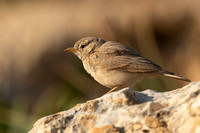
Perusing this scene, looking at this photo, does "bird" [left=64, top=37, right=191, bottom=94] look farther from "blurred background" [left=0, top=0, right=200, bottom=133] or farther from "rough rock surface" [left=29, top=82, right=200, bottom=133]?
"blurred background" [left=0, top=0, right=200, bottom=133]

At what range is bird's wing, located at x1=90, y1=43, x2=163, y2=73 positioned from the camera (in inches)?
247

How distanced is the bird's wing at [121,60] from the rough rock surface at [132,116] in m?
1.95

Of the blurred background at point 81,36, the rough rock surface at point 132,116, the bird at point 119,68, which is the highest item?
the blurred background at point 81,36

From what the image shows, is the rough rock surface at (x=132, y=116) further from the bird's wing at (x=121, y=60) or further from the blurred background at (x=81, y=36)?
the blurred background at (x=81, y=36)

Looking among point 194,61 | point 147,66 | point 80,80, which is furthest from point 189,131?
point 194,61

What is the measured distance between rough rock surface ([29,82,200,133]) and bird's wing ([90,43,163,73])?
1.95m

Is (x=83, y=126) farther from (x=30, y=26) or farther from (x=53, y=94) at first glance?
(x=30, y=26)

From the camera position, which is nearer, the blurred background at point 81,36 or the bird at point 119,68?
the bird at point 119,68

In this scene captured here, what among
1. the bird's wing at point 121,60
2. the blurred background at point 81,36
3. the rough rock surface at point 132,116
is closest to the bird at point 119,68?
the bird's wing at point 121,60

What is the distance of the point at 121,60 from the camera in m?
6.42

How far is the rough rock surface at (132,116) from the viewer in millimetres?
3465

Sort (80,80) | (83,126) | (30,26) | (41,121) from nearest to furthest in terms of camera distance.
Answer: (83,126) → (41,121) → (80,80) → (30,26)

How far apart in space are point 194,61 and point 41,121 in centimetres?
975

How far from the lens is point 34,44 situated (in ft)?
47.4
